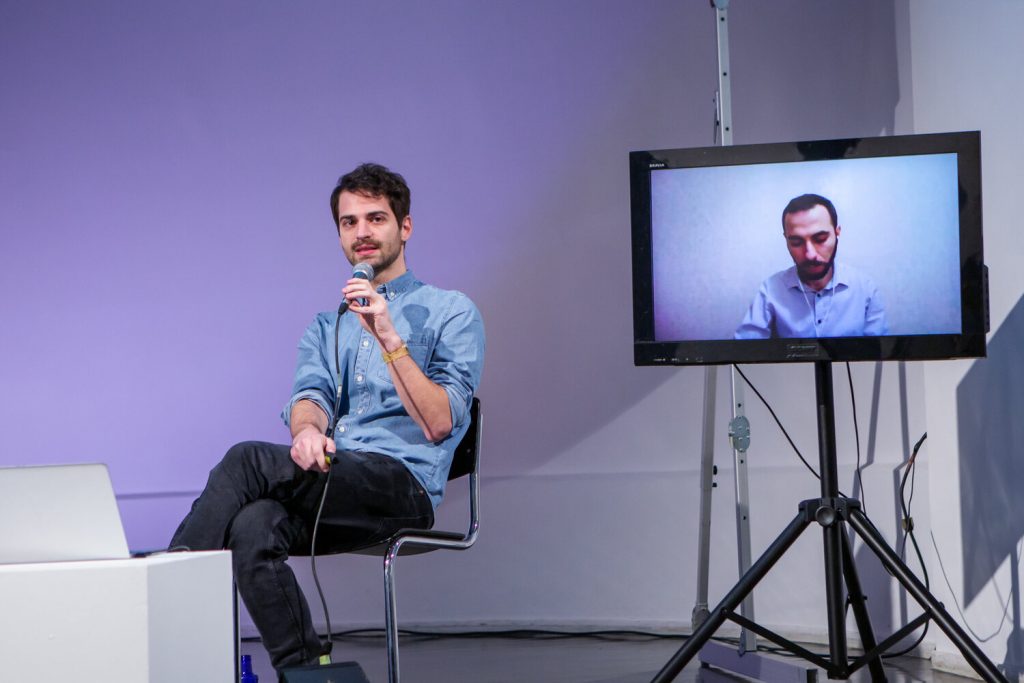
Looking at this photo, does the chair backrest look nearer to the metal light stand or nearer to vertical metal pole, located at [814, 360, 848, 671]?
the metal light stand

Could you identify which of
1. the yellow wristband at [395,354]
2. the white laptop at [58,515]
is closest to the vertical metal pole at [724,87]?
the yellow wristband at [395,354]

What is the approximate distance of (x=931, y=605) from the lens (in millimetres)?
1977

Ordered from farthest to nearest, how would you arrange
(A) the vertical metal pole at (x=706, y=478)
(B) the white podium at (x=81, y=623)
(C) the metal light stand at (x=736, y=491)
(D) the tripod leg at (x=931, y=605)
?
(A) the vertical metal pole at (x=706, y=478) < (C) the metal light stand at (x=736, y=491) < (D) the tripod leg at (x=931, y=605) < (B) the white podium at (x=81, y=623)

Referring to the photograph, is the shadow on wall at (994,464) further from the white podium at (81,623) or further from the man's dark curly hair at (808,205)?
the white podium at (81,623)

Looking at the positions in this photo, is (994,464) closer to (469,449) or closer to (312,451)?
(469,449)

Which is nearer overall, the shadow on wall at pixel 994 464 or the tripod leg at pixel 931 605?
the tripod leg at pixel 931 605

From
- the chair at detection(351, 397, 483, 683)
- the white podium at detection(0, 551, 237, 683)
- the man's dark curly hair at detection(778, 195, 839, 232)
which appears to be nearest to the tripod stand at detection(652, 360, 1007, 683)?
the man's dark curly hair at detection(778, 195, 839, 232)

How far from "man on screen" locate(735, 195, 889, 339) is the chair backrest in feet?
2.18

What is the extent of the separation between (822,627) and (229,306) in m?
→ 2.18

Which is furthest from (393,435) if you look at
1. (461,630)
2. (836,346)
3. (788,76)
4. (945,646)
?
(788,76)

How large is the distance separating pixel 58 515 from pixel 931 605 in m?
1.55

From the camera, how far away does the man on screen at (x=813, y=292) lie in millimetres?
2139

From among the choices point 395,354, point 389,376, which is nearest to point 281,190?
point 389,376

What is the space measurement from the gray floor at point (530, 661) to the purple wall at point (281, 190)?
615 mm
